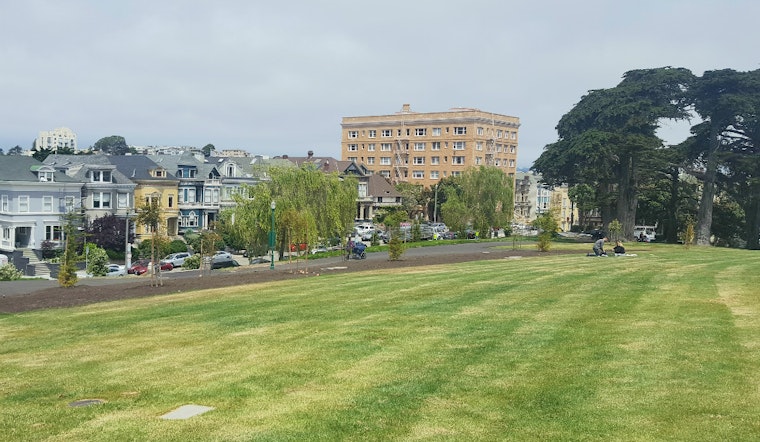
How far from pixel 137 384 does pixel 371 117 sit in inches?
5540

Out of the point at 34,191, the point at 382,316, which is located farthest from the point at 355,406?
the point at 34,191

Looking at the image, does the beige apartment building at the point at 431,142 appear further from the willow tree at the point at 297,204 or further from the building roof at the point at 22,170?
the building roof at the point at 22,170

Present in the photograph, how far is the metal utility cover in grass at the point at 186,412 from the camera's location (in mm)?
10524

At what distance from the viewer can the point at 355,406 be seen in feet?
35.2

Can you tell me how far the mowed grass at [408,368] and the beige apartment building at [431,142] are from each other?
4580 inches

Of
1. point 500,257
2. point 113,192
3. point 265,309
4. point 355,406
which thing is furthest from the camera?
point 113,192

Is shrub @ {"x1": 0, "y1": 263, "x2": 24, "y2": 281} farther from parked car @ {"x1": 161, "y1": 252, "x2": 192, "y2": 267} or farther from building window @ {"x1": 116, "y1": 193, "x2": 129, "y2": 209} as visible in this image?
building window @ {"x1": 116, "y1": 193, "x2": 129, "y2": 209}

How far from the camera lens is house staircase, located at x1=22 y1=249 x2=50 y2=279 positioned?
57750mm

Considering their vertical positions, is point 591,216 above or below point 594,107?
below

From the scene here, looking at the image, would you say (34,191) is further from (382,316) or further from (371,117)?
(371,117)

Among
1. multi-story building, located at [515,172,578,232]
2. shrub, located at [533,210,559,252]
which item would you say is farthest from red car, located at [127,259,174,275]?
multi-story building, located at [515,172,578,232]

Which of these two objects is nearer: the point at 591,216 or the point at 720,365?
the point at 720,365

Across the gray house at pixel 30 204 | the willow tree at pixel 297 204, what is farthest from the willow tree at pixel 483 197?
the gray house at pixel 30 204

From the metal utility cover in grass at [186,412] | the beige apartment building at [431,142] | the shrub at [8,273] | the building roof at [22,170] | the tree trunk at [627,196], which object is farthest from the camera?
the beige apartment building at [431,142]
